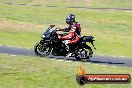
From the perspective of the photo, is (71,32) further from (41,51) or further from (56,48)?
(41,51)

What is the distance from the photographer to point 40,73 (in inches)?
648

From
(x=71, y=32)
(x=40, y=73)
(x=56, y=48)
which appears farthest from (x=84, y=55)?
(x=40, y=73)

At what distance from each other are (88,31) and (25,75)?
25.5 metres

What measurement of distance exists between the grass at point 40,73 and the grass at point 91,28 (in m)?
7.87

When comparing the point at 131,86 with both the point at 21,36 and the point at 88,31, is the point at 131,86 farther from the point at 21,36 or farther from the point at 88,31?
the point at 88,31

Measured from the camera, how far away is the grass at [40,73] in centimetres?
1476

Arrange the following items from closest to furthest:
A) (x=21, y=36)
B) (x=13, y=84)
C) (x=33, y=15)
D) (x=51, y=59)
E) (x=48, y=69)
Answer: (x=13, y=84), (x=48, y=69), (x=51, y=59), (x=21, y=36), (x=33, y=15)

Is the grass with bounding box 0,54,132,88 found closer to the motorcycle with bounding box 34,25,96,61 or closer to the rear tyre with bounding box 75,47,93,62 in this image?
the rear tyre with bounding box 75,47,93,62

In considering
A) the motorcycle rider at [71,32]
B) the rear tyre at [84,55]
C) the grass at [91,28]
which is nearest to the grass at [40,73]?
Answer: the rear tyre at [84,55]

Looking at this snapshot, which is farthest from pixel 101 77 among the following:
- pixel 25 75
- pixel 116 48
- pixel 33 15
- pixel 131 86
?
pixel 33 15

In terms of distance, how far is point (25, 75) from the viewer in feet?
52.5

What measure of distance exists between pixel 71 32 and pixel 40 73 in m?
6.07

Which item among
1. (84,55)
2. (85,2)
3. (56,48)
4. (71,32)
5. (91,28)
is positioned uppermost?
(71,32)

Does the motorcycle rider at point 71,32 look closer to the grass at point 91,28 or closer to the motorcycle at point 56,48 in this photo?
the motorcycle at point 56,48
